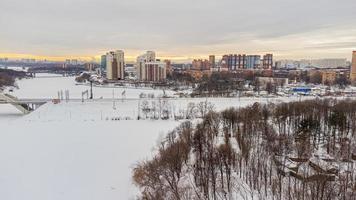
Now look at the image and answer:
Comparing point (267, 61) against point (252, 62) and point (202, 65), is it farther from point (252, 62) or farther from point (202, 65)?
point (202, 65)

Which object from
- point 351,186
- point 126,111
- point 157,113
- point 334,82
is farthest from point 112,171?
point 334,82

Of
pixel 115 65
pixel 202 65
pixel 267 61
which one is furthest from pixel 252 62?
pixel 115 65

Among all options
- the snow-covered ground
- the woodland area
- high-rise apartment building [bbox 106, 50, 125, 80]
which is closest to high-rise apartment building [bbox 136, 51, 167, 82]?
high-rise apartment building [bbox 106, 50, 125, 80]

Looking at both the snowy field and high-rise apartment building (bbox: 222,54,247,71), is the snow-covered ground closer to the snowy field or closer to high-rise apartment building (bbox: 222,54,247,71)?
the snowy field

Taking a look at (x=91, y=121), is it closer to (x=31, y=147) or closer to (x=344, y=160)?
(x=31, y=147)

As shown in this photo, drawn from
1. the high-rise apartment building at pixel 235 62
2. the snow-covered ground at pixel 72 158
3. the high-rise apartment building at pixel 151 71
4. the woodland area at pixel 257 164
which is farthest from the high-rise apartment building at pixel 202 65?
the woodland area at pixel 257 164
